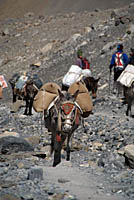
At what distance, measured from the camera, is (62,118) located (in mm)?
8664

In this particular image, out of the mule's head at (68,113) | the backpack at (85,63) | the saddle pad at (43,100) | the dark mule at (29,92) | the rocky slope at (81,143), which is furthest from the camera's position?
the dark mule at (29,92)

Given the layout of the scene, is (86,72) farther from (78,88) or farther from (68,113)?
(68,113)

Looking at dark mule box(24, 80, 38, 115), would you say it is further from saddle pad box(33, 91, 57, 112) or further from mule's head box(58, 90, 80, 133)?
mule's head box(58, 90, 80, 133)

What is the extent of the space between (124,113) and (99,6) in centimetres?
5058

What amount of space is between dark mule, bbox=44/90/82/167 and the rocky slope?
44 cm

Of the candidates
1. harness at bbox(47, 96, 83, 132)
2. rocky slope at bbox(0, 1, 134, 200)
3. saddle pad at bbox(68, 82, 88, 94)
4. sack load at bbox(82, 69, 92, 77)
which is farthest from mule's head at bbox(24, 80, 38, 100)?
harness at bbox(47, 96, 83, 132)

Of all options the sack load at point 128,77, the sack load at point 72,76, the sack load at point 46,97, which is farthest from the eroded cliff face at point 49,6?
the sack load at point 46,97

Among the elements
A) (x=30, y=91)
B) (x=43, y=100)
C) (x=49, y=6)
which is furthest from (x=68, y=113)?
(x=49, y=6)

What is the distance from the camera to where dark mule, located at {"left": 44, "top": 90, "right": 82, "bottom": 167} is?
8647 mm

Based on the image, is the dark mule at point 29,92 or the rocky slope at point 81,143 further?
the dark mule at point 29,92

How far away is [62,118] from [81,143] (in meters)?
2.97

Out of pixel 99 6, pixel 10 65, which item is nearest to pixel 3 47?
pixel 10 65

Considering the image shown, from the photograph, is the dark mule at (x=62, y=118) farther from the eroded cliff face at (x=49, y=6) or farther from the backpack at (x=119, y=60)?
the eroded cliff face at (x=49, y=6)

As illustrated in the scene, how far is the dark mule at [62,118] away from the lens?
28.4ft
